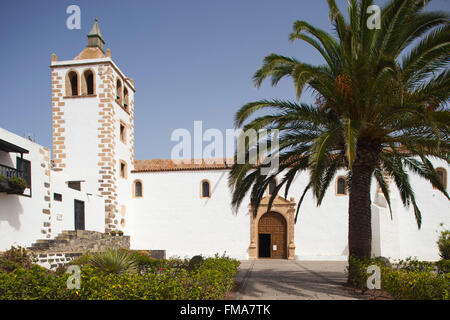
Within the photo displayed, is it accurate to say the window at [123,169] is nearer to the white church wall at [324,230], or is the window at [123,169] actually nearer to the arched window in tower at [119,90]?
the arched window in tower at [119,90]

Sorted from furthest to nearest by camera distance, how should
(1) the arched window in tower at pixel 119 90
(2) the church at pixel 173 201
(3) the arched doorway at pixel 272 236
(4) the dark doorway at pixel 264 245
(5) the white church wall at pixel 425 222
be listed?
(1) the arched window in tower at pixel 119 90
(4) the dark doorway at pixel 264 245
(3) the arched doorway at pixel 272 236
(2) the church at pixel 173 201
(5) the white church wall at pixel 425 222

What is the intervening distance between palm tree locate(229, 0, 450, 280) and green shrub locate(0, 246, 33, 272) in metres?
6.59

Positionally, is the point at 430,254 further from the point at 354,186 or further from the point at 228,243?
the point at 354,186

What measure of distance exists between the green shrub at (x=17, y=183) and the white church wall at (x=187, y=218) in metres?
10.9

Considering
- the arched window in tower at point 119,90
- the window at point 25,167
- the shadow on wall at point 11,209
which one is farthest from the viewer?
the arched window in tower at point 119,90

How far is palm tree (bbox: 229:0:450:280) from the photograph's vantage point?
7977 mm

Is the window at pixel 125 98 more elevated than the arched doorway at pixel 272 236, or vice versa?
the window at pixel 125 98

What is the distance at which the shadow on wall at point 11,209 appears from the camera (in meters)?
12.7

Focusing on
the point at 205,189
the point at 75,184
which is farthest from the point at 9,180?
the point at 205,189

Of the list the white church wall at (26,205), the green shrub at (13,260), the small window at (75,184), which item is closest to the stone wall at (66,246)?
the green shrub at (13,260)

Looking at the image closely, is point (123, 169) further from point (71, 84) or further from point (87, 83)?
point (71, 84)

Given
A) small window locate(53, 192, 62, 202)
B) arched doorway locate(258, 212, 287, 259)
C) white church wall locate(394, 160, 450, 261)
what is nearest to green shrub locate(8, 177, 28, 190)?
small window locate(53, 192, 62, 202)

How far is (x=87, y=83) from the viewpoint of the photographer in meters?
22.2

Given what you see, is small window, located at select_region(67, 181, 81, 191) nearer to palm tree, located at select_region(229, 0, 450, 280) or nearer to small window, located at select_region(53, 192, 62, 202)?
small window, located at select_region(53, 192, 62, 202)
